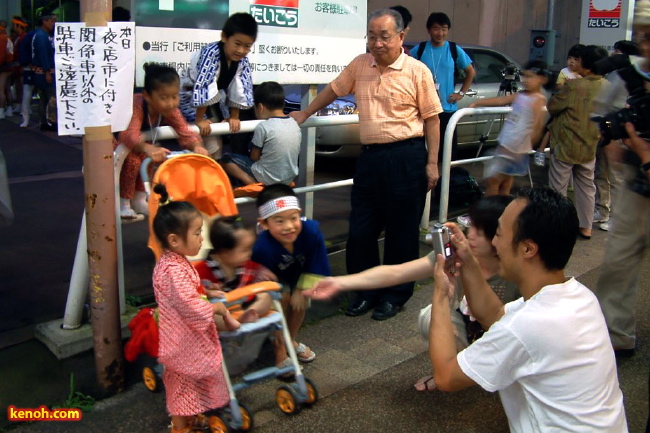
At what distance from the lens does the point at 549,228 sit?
233 centimetres

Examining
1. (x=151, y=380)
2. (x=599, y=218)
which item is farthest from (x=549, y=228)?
(x=599, y=218)

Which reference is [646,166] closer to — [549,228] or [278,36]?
[549,228]

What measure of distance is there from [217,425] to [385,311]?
1801mm

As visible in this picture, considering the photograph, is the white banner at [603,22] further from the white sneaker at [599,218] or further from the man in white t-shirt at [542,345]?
the man in white t-shirt at [542,345]

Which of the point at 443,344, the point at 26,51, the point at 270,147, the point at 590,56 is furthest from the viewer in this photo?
the point at 26,51

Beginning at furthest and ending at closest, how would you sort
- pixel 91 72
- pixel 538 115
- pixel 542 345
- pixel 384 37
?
1. pixel 538 115
2. pixel 384 37
3. pixel 91 72
4. pixel 542 345

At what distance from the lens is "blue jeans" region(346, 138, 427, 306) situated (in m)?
4.67

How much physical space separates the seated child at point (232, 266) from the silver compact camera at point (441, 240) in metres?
1.04

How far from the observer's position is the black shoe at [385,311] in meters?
4.72

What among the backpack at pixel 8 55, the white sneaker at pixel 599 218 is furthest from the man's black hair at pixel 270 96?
the backpack at pixel 8 55

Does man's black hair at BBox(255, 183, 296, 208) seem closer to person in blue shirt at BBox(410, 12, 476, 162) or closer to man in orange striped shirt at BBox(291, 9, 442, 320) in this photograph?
man in orange striped shirt at BBox(291, 9, 442, 320)

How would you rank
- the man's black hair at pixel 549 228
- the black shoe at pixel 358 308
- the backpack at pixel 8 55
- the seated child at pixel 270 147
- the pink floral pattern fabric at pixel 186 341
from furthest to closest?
the backpack at pixel 8 55, the black shoe at pixel 358 308, the seated child at pixel 270 147, the pink floral pattern fabric at pixel 186 341, the man's black hair at pixel 549 228

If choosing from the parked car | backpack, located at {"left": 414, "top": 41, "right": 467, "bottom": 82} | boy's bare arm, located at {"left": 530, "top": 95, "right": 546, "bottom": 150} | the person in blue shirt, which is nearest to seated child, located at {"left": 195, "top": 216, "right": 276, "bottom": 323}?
boy's bare arm, located at {"left": 530, "top": 95, "right": 546, "bottom": 150}

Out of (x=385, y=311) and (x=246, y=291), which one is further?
(x=385, y=311)
